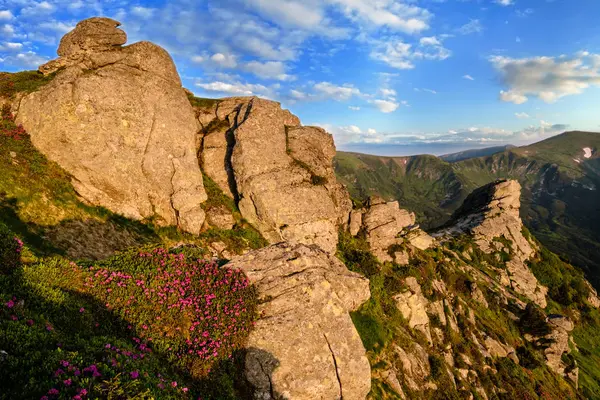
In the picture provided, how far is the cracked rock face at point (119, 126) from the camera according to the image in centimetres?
3044

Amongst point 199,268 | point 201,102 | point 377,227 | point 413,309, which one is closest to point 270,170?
point 201,102

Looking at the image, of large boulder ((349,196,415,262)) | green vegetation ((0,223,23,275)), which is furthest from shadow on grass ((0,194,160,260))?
large boulder ((349,196,415,262))

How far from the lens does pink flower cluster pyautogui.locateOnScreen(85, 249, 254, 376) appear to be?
581 inches

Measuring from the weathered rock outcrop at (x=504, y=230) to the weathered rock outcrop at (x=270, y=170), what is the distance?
286 feet

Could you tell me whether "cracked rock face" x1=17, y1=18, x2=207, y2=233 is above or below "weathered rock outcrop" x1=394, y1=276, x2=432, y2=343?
above

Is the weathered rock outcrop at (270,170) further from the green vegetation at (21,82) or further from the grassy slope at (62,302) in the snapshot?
→ the green vegetation at (21,82)

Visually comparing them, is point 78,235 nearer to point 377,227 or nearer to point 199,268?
point 199,268

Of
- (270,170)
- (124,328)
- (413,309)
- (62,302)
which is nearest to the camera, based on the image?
(62,302)

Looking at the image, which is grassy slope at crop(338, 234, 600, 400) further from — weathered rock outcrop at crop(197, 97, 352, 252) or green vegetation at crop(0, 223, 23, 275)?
green vegetation at crop(0, 223, 23, 275)

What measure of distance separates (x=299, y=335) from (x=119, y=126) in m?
29.3

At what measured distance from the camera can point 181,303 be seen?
1630cm

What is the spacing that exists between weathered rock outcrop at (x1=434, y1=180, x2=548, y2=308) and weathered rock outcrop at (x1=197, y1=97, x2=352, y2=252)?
8725 cm

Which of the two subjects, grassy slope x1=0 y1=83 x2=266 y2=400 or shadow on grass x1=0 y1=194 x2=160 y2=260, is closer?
grassy slope x1=0 y1=83 x2=266 y2=400

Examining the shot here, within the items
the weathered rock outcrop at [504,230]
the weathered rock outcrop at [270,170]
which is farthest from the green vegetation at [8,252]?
the weathered rock outcrop at [504,230]
